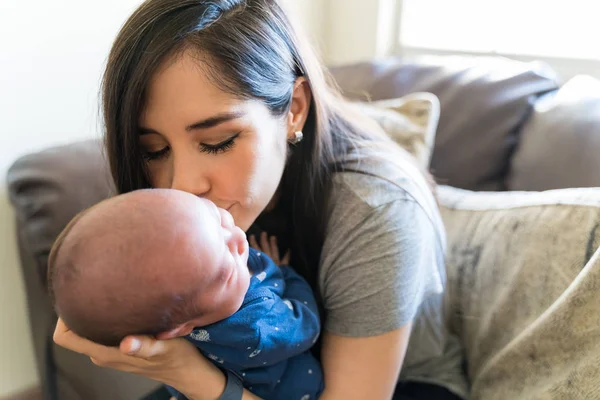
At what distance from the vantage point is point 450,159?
133 cm

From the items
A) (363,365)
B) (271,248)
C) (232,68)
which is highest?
(232,68)

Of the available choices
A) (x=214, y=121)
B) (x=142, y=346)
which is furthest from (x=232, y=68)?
(x=142, y=346)

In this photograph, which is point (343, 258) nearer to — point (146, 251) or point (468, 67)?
point (146, 251)

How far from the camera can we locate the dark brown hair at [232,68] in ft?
2.55

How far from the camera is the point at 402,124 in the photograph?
127 centimetres

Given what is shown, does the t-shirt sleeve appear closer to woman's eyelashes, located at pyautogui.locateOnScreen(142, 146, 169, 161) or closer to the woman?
the woman

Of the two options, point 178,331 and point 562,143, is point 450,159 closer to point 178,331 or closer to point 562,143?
point 562,143

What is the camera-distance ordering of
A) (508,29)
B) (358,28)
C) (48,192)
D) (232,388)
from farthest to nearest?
(358,28), (508,29), (48,192), (232,388)

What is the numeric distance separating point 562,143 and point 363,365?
636 millimetres

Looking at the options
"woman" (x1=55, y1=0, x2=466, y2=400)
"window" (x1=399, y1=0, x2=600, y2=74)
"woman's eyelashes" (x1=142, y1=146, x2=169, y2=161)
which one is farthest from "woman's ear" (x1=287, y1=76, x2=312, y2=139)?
"window" (x1=399, y1=0, x2=600, y2=74)

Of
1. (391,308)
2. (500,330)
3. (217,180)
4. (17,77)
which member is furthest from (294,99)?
(17,77)

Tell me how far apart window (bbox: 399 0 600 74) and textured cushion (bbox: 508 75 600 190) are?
44 centimetres

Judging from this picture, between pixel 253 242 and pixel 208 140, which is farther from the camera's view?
pixel 253 242

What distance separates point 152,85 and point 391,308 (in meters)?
0.52
